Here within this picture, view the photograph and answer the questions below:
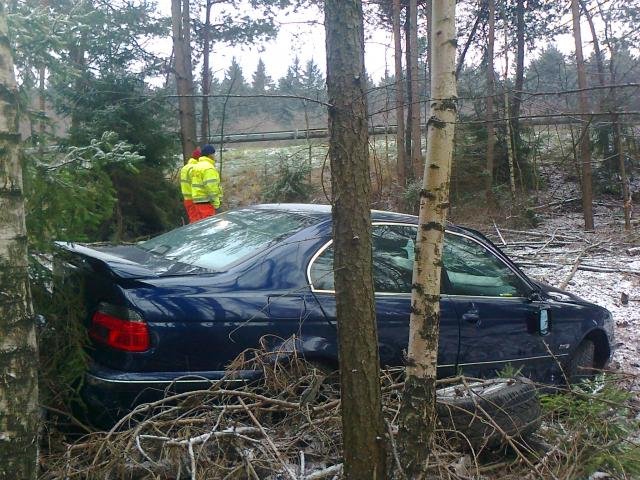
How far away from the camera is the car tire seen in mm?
3316

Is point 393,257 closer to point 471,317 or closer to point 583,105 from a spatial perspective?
point 471,317

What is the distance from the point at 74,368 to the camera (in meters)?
3.40

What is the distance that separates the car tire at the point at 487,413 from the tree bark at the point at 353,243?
0.74m

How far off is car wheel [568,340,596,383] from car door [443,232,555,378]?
34 centimetres

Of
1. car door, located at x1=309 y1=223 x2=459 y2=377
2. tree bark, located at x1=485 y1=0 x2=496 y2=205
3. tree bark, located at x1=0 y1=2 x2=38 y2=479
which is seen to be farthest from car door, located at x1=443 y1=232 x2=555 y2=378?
tree bark, located at x1=485 y1=0 x2=496 y2=205

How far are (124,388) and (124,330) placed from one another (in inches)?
12.1

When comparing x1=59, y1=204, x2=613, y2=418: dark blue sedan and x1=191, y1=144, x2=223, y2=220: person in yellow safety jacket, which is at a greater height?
x1=191, y1=144, x2=223, y2=220: person in yellow safety jacket

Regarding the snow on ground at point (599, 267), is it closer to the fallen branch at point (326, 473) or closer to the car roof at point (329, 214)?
the car roof at point (329, 214)

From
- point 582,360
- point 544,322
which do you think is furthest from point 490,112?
point 544,322

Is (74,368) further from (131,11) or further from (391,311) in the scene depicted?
(131,11)

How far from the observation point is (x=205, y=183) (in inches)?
367

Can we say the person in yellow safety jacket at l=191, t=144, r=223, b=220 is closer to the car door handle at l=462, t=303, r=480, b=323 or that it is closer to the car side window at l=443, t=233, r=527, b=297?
the car side window at l=443, t=233, r=527, b=297

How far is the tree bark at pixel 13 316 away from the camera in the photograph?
218cm

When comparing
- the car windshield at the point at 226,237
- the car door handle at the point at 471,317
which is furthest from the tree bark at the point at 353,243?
the car door handle at the point at 471,317
